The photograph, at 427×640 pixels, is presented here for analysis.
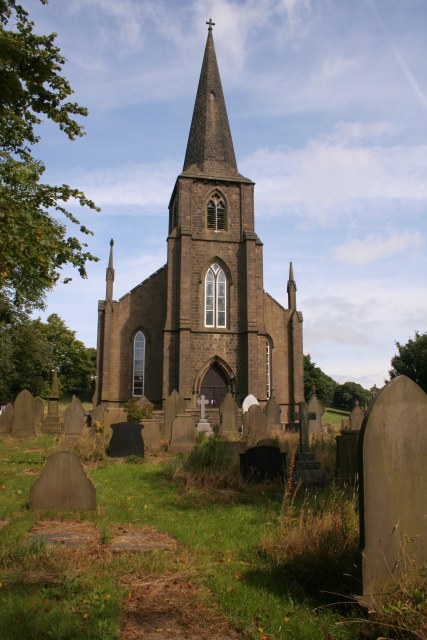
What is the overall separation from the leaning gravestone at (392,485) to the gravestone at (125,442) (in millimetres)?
9232

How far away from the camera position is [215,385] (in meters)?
27.4

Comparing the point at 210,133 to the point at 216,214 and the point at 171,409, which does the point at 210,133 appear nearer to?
the point at 216,214

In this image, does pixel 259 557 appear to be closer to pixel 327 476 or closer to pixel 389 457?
pixel 389 457

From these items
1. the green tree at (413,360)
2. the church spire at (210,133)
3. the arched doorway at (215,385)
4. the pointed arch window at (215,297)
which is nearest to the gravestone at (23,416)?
the arched doorway at (215,385)

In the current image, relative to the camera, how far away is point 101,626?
3.53 metres

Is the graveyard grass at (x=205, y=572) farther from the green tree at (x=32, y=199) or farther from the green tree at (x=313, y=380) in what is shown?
the green tree at (x=313, y=380)

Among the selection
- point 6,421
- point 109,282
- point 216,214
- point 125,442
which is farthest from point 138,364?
point 125,442

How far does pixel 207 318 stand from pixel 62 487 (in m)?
21.1

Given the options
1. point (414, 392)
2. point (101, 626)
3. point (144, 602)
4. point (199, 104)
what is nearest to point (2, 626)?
point (101, 626)

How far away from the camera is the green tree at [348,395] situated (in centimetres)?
7419

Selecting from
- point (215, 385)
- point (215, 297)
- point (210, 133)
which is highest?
point (210, 133)

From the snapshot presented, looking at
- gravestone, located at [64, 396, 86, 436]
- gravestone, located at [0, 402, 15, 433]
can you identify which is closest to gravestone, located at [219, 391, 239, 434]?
gravestone, located at [64, 396, 86, 436]

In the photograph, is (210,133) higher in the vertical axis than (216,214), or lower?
higher

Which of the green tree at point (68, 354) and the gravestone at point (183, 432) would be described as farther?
the green tree at point (68, 354)
